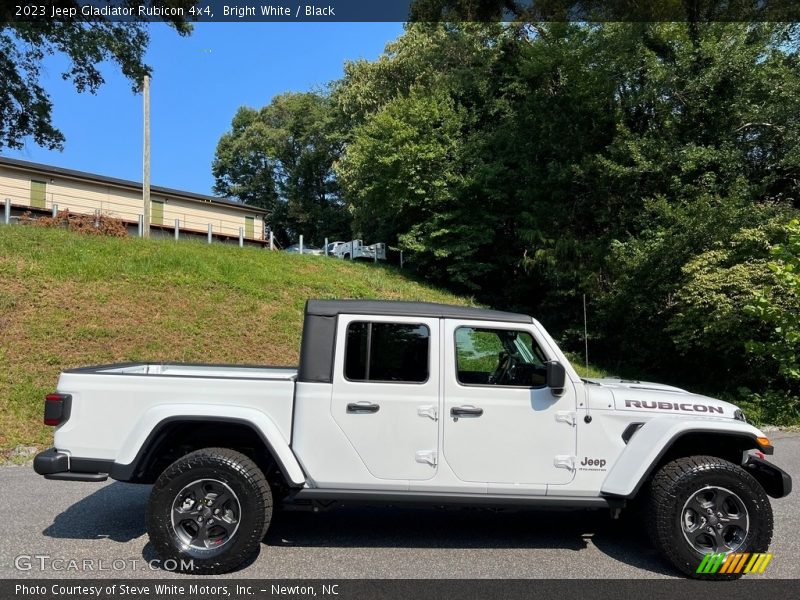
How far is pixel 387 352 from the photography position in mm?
4168

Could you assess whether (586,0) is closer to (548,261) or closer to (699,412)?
(548,261)

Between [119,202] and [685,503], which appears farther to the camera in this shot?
[119,202]

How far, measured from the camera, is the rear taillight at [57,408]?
397 centimetres

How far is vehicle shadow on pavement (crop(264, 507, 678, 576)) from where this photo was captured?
4402 millimetres

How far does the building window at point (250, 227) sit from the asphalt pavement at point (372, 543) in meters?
32.1

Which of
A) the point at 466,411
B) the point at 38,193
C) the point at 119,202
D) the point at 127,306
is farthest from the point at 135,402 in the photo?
the point at 119,202

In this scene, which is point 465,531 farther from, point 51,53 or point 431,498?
point 51,53

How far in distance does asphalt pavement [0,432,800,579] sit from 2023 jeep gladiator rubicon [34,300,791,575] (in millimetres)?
390

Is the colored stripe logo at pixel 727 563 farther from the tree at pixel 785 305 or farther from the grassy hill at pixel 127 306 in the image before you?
the grassy hill at pixel 127 306

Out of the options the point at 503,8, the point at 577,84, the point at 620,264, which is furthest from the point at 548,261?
the point at 503,8

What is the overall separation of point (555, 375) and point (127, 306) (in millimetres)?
11228

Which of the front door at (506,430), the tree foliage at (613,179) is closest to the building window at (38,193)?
the tree foliage at (613,179)

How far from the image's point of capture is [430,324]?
13.8 ft

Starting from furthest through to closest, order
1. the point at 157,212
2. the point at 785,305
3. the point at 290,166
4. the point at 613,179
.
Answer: the point at 290,166, the point at 157,212, the point at 613,179, the point at 785,305
